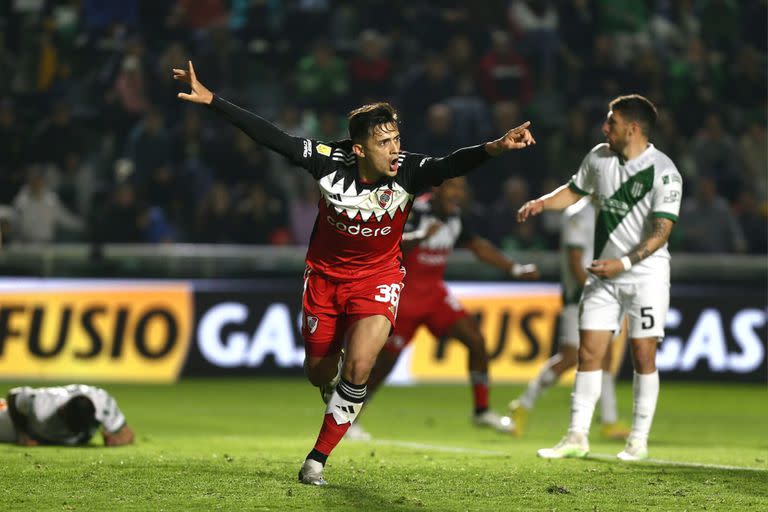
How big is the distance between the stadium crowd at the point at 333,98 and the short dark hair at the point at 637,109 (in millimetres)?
8891

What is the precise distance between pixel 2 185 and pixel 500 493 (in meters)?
12.5

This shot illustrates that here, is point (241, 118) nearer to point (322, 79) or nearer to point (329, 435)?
point (329, 435)

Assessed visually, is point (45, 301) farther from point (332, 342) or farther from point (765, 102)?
point (765, 102)

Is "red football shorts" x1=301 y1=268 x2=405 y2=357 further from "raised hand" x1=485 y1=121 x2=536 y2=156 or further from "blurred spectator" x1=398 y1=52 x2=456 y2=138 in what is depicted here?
"blurred spectator" x1=398 y1=52 x2=456 y2=138

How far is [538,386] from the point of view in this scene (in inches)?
495

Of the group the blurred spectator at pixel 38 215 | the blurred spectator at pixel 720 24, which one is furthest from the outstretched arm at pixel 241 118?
the blurred spectator at pixel 720 24

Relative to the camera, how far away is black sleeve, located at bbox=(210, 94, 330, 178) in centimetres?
775

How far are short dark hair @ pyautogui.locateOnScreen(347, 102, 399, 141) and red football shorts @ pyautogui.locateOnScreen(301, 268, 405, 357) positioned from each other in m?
0.85

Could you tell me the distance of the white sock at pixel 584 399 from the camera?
9.30 m

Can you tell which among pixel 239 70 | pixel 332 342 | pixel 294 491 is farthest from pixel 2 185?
pixel 294 491

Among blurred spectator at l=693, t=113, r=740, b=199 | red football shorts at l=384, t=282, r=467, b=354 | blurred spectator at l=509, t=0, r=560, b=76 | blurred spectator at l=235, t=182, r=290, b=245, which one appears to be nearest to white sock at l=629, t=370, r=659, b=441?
red football shorts at l=384, t=282, r=467, b=354

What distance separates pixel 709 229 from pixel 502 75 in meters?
3.83

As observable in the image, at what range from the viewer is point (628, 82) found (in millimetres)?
20562

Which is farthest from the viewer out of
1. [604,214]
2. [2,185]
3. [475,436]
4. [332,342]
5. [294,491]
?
[2,185]
